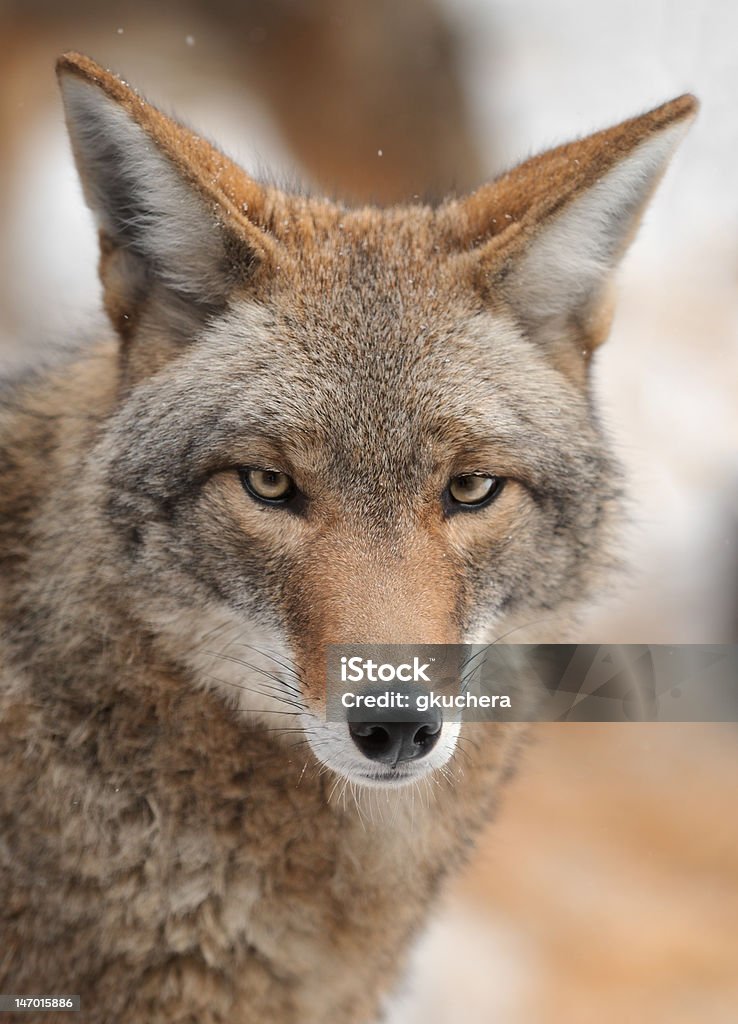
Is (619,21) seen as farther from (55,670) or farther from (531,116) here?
(55,670)

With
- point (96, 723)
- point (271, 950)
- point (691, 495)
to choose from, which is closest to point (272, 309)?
point (96, 723)

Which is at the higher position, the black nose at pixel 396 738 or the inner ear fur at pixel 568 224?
the inner ear fur at pixel 568 224

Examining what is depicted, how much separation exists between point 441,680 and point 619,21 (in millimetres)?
1733

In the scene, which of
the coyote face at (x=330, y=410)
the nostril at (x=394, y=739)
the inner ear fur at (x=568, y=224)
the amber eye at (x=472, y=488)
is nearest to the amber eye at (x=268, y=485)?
the coyote face at (x=330, y=410)

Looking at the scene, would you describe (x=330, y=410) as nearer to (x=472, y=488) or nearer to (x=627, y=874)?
(x=472, y=488)

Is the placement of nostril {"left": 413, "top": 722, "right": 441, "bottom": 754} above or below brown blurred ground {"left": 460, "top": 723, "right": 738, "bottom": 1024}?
above

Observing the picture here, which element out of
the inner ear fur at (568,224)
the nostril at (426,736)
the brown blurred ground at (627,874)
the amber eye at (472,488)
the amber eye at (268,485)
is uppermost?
the inner ear fur at (568,224)

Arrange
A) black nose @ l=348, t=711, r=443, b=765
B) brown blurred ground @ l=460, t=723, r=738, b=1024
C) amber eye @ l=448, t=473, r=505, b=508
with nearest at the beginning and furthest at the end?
black nose @ l=348, t=711, r=443, b=765, amber eye @ l=448, t=473, r=505, b=508, brown blurred ground @ l=460, t=723, r=738, b=1024

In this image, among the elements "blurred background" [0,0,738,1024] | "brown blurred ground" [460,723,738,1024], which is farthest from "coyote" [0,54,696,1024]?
"brown blurred ground" [460,723,738,1024]

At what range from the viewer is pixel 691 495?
2.90 m

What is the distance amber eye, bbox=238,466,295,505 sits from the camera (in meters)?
1.36

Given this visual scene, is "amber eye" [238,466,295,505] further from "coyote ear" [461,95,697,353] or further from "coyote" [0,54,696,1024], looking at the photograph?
"coyote ear" [461,95,697,353]

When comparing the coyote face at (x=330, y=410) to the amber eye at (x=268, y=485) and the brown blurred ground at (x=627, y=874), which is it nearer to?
the amber eye at (x=268, y=485)

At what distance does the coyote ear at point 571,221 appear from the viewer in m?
1.41
